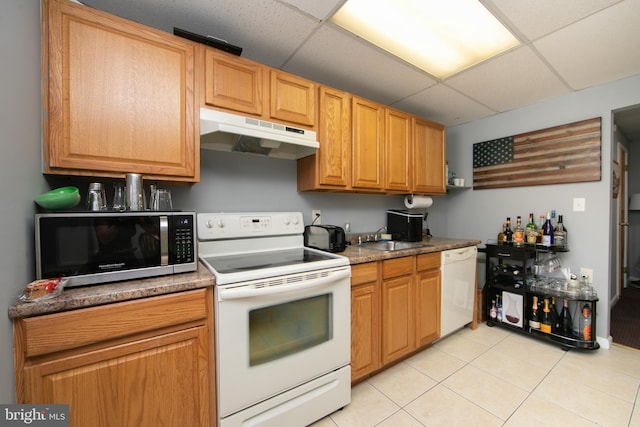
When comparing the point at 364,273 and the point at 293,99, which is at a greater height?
the point at 293,99

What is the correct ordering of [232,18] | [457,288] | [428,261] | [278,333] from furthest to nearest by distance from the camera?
[457,288], [428,261], [232,18], [278,333]

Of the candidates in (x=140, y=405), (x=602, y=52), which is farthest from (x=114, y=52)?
(x=602, y=52)

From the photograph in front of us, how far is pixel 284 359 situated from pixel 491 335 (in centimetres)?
212

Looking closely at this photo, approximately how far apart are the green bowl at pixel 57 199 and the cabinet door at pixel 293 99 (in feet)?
3.48

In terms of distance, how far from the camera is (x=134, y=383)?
948 millimetres

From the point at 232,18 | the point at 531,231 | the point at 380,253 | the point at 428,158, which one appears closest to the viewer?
the point at 232,18

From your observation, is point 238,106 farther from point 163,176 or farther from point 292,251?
point 292,251

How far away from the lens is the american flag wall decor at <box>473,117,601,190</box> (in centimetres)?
213

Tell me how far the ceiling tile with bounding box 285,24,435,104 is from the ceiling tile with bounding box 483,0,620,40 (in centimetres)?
61

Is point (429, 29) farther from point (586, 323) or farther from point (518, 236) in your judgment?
point (586, 323)

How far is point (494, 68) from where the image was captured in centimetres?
185

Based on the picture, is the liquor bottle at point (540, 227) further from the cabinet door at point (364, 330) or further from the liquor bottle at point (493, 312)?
the cabinet door at point (364, 330)

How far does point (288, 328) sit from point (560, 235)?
2.56m

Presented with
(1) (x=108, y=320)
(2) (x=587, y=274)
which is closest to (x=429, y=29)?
(1) (x=108, y=320)
